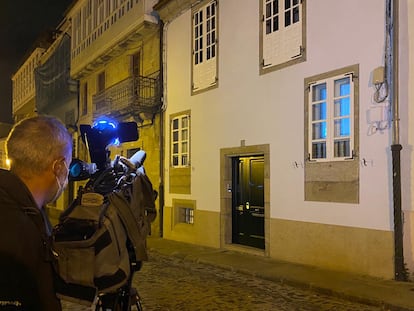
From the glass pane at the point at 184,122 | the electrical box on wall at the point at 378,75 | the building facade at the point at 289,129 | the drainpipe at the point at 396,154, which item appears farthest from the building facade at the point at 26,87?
the drainpipe at the point at 396,154

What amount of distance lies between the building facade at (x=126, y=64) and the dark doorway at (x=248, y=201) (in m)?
3.60

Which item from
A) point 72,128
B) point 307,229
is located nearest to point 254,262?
point 307,229

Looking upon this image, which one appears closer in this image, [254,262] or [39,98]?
[254,262]

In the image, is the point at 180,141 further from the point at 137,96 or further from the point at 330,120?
the point at 330,120

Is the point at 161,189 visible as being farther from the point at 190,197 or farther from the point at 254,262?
the point at 254,262

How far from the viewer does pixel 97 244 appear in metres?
1.88

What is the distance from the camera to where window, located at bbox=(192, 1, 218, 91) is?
12180 mm

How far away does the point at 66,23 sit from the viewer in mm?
23641

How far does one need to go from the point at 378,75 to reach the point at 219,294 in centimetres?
452

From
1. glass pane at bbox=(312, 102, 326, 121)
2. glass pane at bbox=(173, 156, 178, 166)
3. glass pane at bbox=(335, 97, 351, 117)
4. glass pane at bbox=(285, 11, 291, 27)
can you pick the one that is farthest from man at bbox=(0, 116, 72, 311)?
glass pane at bbox=(173, 156, 178, 166)

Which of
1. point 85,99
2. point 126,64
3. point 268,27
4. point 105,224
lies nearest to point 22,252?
point 105,224

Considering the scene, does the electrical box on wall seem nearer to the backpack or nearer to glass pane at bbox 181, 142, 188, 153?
glass pane at bbox 181, 142, 188, 153

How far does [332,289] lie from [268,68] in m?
5.14

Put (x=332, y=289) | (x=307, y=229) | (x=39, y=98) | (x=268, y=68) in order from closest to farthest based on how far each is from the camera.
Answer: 1. (x=332, y=289)
2. (x=307, y=229)
3. (x=268, y=68)
4. (x=39, y=98)
